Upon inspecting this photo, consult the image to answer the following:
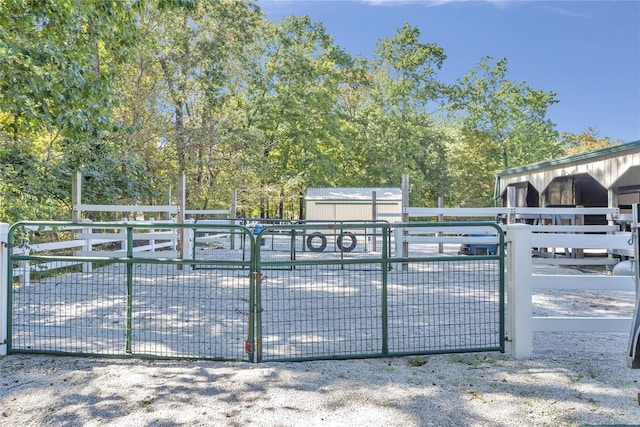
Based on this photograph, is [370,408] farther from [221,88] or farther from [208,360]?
[221,88]

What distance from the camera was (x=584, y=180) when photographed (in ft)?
43.5

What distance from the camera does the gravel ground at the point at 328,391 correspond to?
2.93 m

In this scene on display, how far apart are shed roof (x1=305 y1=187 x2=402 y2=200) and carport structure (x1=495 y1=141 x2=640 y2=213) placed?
521 centimetres

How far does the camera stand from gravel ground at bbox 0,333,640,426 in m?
2.93

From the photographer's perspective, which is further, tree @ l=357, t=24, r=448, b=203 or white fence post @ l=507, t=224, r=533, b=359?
tree @ l=357, t=24, r=448, b=203

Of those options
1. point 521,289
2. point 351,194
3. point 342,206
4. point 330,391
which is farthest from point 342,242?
point 351,194

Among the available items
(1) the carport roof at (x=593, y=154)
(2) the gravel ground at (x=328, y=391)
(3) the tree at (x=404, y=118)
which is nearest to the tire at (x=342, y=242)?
(2) the gravel ground at (x=328, y=391)

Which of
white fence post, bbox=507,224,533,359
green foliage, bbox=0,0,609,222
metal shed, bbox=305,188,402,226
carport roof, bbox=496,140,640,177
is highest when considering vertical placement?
green foliage, bbox=0,0,609,222

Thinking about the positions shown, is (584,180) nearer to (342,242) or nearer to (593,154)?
(593,154)

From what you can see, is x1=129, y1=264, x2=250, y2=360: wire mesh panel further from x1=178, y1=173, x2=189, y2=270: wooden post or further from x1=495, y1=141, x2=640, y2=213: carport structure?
x1=495, y1=141, x2=640, y2=213: carport structure

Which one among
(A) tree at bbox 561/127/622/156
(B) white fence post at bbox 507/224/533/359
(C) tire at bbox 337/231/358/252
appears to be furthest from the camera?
(A) tree at bbox 561/127/622/156

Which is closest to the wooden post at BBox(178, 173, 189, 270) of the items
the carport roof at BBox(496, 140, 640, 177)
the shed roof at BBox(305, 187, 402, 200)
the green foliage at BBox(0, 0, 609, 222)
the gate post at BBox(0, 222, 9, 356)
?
the green foliage at BBox(0, 0, 609, 222)

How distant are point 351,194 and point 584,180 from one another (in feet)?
35.6

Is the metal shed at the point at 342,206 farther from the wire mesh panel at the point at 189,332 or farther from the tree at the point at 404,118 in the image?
→ the wire mesh panel at the point at 189,332
